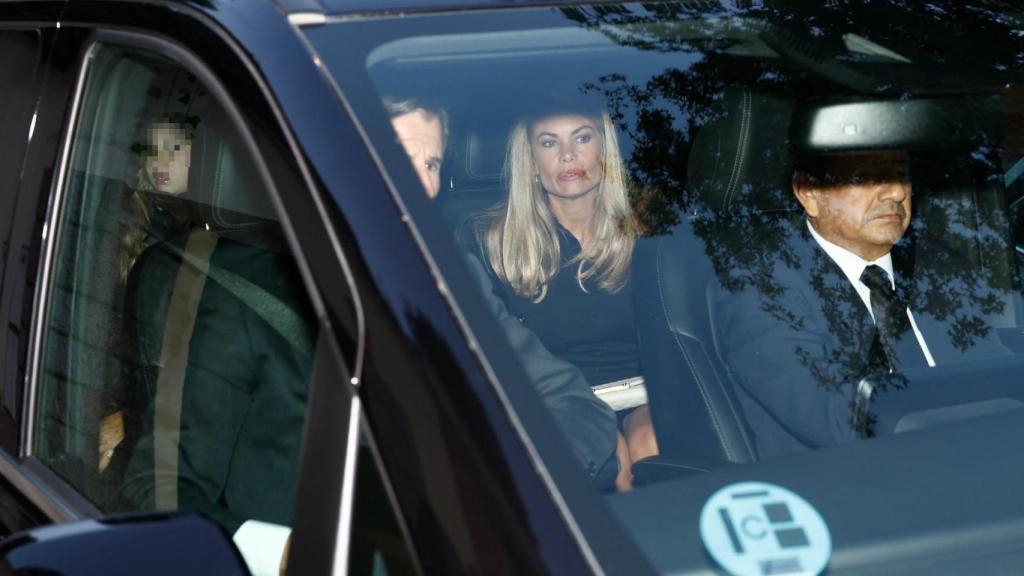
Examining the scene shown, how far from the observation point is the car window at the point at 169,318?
178 cm

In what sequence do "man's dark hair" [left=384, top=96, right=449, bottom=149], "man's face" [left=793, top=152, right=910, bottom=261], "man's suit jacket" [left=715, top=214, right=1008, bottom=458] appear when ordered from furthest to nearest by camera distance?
"man's face" [left=793, top=152, right=910, bottom=261], "man's suit jacket" [left=715, top=214, right=1008, bottom=458], "man's dark hair" [left=384, top=96, right=449, bottom=149]

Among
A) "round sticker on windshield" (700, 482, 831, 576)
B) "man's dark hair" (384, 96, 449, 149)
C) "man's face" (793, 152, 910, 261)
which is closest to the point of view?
"round sticker on windshield" (700, 482, 831, 576)

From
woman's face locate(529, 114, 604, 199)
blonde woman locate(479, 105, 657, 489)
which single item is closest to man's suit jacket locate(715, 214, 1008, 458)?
blonde woman locate(479, 105, 657, 489)

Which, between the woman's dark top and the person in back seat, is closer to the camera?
the person in back seat

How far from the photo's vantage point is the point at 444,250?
153 cm

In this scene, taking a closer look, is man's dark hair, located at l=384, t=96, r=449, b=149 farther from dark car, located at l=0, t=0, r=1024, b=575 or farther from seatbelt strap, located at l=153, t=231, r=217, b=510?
seatbelt strap, located at l=153, t=231, r=217, b=510

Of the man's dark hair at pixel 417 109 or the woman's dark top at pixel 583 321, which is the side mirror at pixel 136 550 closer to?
the man's dark hair at pixel 417 109

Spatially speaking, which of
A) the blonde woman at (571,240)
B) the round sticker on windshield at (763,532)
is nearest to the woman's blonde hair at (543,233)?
the blonde woman at (571,240)

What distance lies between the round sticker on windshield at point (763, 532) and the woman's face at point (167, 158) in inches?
35.6

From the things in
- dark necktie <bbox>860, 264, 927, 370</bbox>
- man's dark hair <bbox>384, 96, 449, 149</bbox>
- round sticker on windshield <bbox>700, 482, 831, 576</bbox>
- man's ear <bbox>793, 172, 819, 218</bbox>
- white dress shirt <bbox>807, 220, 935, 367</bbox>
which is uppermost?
man's dark hair <bbox>384, 96, 449, 149</bbox>

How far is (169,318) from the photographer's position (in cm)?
203

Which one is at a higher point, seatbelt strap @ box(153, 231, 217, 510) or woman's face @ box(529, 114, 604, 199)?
woman's face @ box(529, 114, 604, 199)

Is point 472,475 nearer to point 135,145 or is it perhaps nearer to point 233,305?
point 233,305

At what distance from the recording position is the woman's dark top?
226cm
